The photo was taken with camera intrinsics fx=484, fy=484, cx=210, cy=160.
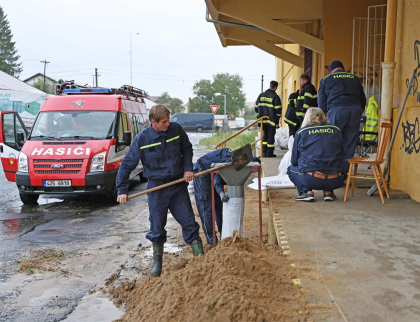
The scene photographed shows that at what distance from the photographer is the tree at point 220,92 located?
288ft

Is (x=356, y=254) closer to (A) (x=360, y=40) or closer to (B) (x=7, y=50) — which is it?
(A) (x=360, y=40)

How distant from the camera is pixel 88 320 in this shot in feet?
13.3

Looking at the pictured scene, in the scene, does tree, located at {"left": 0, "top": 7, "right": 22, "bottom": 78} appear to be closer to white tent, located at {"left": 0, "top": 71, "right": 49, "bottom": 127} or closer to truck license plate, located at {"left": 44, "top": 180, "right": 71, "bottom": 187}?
white tent, located at {"left": 0, "top": 71, "right": 49, "bottom": 127}

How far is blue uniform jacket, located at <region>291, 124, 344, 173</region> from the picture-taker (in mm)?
5980

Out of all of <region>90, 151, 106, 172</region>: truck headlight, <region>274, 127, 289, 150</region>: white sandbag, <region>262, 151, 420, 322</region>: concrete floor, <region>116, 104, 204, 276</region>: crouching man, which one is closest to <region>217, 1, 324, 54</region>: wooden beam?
<region>274, 127, 289, 150</region>: white sandbag

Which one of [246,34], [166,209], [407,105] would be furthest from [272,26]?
[166,209]

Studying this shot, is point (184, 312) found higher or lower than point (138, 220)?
higher

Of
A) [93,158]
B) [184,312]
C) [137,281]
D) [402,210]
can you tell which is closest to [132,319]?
[184,312]

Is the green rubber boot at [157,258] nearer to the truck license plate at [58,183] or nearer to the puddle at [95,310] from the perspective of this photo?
the puddle at [95,310]

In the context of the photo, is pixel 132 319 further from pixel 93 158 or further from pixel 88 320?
pixel 93 158

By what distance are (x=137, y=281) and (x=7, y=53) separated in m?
84.2

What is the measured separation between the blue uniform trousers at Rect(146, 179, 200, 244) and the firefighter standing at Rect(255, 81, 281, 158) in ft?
22.2

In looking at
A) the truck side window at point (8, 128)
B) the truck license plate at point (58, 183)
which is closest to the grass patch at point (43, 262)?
the truck license plate at point (58, 183)

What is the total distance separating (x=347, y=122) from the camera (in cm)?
697
